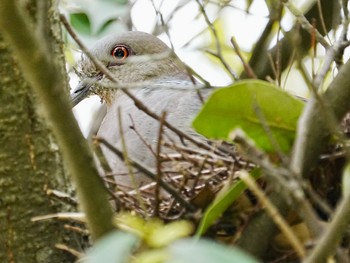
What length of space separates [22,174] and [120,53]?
1.07m

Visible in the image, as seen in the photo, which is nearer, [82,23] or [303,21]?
[303,21]

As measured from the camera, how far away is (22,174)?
85.4 inches

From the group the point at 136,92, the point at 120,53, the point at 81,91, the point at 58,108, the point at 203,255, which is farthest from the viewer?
the point at 120,53

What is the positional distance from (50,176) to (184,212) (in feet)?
1.19

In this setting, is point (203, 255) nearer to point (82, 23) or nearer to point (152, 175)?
point (152, 175)

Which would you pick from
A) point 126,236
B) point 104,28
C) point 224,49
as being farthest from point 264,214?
point 224,49

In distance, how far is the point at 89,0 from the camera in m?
2.06

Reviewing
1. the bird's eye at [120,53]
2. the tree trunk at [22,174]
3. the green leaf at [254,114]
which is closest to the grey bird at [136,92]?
the bird's eye at [120,53]

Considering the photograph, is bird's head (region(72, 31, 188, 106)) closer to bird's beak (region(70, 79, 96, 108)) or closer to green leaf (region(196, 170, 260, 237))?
bird's beak (region(70, 79, 96, 108))

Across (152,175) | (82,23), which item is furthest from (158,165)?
(82,23)

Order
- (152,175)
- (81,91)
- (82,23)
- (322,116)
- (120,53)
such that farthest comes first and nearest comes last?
(120,53)
(81,91)
(82,23)
(152,175)
(322,116)

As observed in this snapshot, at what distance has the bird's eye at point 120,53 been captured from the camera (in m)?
3.15

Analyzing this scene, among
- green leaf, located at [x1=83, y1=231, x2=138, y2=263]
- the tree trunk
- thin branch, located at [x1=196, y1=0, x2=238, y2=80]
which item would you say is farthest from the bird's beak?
green leaf, located at [x1=83, y1=231, x2=138, y2=263]

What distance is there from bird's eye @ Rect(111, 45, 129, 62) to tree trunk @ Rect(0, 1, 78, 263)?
984mm
